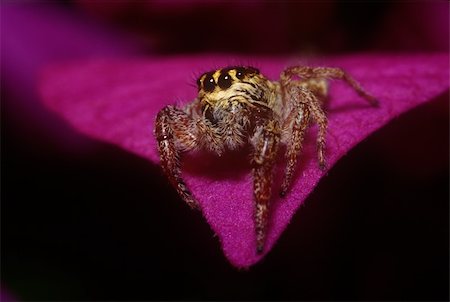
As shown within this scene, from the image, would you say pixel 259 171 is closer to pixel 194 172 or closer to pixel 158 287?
pixel 194 172

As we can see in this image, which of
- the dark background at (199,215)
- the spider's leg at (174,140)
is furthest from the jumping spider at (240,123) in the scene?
the dark background at (199,215)

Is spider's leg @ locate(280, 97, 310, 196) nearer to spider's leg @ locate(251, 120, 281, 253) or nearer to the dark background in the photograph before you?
spider's leg @ locate(251, 120, 281, 253)

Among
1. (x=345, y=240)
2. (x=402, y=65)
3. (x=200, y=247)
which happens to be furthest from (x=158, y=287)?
(x=402, y=65)

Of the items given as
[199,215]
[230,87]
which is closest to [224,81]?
[230,87]

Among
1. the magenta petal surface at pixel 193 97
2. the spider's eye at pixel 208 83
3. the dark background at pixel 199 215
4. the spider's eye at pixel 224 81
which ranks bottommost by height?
the dark background at pixel 199 215

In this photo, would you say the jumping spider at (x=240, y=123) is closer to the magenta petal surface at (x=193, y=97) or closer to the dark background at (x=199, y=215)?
the magenta petal surface at (x=193, y=97)

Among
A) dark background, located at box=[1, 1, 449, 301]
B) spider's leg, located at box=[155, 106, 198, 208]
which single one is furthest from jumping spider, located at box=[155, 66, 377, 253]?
dark background, located at box=[1, 1, 449, 301]

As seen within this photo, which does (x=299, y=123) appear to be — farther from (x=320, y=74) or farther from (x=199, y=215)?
(x=199, y=215)

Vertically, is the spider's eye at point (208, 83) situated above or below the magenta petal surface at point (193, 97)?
above
